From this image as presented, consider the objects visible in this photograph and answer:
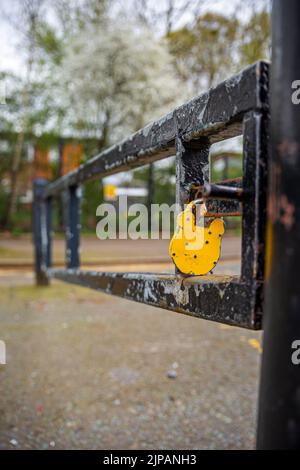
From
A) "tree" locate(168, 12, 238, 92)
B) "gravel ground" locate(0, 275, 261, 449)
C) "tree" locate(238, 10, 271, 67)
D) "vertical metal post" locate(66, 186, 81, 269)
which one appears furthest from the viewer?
"tree" locate(168, 12, 238, 92)

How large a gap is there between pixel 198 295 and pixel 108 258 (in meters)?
6.14

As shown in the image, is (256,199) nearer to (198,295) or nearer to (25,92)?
(198,295)

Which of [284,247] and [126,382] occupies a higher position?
[284,247]

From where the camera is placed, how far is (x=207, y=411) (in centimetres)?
179

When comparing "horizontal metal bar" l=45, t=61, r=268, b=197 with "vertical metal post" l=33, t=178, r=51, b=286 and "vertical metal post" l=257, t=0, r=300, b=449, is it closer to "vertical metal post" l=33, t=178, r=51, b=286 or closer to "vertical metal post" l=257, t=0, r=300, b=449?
"vertical metal post" l=257, t=0, r=300, b=449

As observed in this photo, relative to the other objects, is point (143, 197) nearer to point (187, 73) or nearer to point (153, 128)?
point (187, 73)

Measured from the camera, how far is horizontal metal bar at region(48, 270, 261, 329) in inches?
27.1

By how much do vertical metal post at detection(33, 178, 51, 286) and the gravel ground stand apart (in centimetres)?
94

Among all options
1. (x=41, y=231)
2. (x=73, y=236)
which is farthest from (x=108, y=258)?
(x=73, y=236)

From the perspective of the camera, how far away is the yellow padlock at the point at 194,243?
2.74 feet

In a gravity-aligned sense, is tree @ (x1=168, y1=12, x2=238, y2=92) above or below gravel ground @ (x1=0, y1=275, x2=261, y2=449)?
above

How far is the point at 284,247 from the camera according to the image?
1.61 feet

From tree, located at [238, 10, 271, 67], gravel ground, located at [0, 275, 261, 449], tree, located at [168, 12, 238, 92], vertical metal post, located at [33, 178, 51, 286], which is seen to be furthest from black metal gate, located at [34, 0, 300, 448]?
tree, located at [168, 12, 238, 92]

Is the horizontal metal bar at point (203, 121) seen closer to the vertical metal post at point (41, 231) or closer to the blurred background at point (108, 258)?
the blurred background at point (108, 258)
